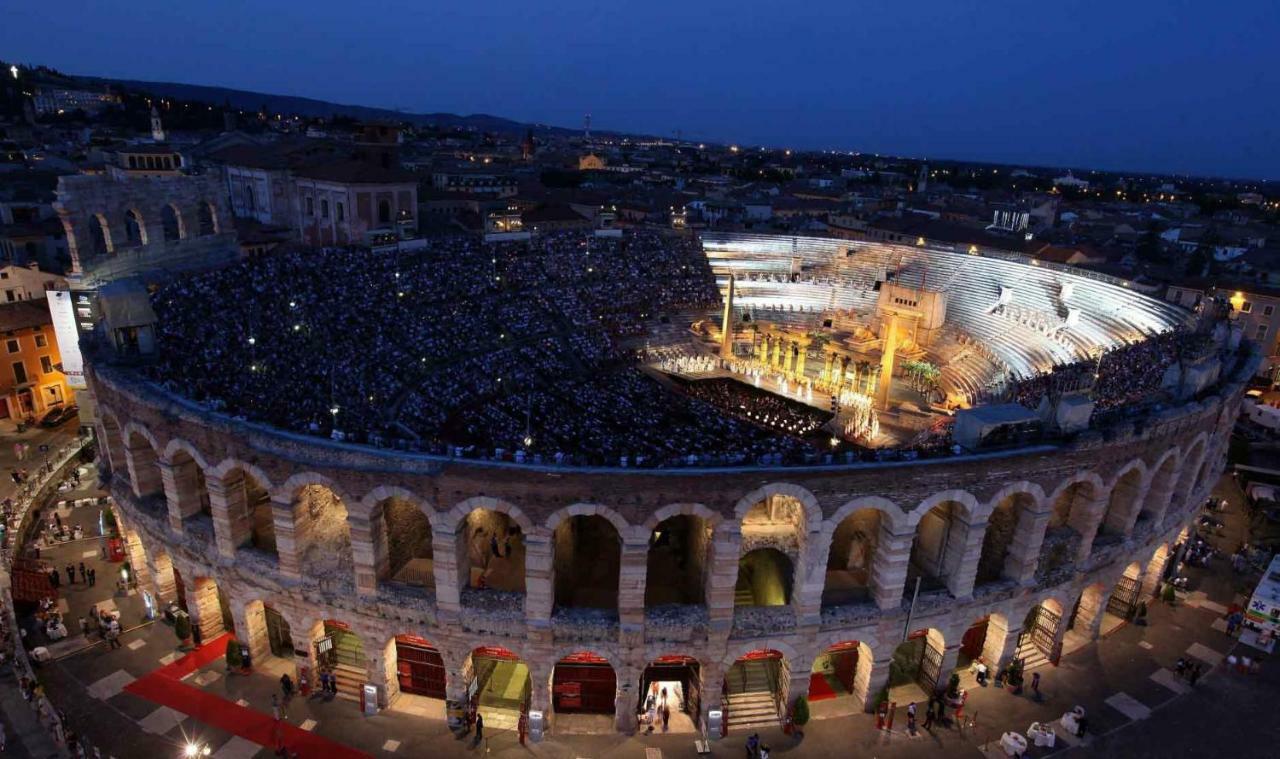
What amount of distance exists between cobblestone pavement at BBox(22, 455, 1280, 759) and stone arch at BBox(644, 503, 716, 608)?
4.74 meters

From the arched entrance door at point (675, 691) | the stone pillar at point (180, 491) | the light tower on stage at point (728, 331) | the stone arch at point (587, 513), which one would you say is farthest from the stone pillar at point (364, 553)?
the light tower on stage at point (728, 331)

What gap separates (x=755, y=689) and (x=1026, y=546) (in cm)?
1093

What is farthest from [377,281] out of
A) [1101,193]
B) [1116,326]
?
[1101,193]

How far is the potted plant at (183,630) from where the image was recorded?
2842cm

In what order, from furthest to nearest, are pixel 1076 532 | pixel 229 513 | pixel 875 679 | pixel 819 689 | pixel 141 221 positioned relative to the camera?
pixel 141 221 → pixel 1076 532 → pixel 819 689 → pixel 875 679 → pixel 229 513

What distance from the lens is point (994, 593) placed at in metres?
26.9

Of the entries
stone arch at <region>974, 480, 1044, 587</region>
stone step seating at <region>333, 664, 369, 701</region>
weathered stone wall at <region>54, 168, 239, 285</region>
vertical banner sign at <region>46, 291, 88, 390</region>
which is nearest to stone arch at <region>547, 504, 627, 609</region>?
stone step seating at <region>333, 664, 369, 701</region>

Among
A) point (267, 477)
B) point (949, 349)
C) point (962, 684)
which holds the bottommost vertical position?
point (962, 684)

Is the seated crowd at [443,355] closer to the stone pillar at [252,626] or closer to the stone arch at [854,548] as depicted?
the stone arch at [854,548]

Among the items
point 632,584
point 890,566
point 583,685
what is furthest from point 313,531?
point 890,566

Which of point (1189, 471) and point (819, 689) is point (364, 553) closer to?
point (819, 689)

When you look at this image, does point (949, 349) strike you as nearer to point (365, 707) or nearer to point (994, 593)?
point (994, 593)

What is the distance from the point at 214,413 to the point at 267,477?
9.30ft

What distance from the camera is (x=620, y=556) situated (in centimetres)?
2550
